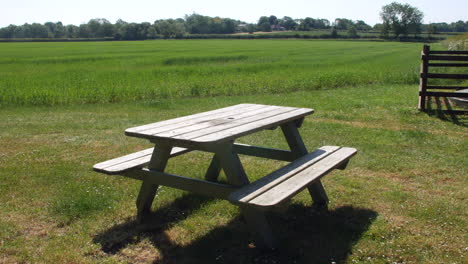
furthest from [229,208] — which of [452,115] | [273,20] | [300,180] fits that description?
[273,20]

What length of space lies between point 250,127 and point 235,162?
0.37 metres

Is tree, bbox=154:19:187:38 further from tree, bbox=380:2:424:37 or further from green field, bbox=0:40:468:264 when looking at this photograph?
green field, bbox=0:40:468:264

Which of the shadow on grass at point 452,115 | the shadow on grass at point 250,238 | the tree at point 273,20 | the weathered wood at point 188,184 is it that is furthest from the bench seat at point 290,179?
the tree at point 273,20

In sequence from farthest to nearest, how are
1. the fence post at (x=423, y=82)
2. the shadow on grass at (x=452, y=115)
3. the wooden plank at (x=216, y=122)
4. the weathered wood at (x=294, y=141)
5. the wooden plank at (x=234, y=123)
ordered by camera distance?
the fence post at (x=423, y=82) < the shadow on grass at (x=452, y=115) < the weathered wood at (x=294, y=141) < the wooden plank at (x=216, y=122) < the wooden plank at (x=234, y=123)

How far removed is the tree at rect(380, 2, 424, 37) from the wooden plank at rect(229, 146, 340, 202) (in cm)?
12131

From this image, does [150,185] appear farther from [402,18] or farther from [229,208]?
[402,18]

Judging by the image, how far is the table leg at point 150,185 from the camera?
4290mm

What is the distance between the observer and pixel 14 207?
4.93m

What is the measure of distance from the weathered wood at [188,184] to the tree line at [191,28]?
8982 centimetres

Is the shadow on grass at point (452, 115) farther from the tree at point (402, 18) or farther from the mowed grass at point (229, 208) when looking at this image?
the tree at point (402, 18)

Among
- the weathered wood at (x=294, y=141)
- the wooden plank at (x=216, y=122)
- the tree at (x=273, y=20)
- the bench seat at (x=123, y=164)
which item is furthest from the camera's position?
the tree at (x=273, y=20)

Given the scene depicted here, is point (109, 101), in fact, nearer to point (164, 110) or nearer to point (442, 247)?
point (164, 110)

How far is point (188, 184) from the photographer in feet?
13.4

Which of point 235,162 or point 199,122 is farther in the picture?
point 199,122
